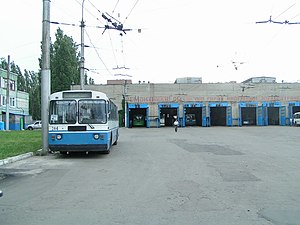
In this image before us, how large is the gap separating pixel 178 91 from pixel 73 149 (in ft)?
132

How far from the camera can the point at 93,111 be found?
13.9 m

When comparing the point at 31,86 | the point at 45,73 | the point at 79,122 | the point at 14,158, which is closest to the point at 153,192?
the point at 79,122

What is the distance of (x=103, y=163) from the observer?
12.3 metres

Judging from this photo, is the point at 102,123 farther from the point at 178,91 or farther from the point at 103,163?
the point at 178,91

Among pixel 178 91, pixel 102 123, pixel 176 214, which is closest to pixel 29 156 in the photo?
pixel 102 123

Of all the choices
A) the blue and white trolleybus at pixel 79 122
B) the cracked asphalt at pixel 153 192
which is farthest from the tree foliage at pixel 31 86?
the cracked asphalt at pixel 153 192

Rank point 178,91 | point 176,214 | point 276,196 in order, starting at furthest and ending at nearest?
point 178,91, point 276,196, point 176,214

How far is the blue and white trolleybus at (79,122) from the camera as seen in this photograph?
13445 millimetres

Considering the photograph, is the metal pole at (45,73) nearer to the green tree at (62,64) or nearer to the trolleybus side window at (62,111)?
the trolleybus side window at (62,111)

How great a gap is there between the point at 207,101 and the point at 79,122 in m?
39.7


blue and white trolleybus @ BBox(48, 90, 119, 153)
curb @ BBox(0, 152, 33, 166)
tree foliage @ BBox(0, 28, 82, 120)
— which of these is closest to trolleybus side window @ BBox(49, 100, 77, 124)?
blue and white trolleybus @ BBox(48, 90, 119, 153)

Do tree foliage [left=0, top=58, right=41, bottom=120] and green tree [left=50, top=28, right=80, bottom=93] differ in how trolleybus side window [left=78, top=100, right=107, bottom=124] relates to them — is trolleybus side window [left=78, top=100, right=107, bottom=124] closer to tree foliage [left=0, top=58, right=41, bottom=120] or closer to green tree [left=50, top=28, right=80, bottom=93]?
green tree [left=50, top=28, right=80, bottom=93]

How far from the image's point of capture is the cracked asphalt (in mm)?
5449

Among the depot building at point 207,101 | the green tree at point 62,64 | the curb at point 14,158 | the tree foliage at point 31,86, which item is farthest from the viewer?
the tree foliage at point 31,86
